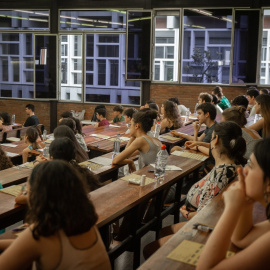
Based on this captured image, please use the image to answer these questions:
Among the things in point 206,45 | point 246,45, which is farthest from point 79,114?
point 246,45

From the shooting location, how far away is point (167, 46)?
1170cm

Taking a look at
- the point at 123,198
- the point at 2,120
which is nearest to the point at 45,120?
the point at 2,120

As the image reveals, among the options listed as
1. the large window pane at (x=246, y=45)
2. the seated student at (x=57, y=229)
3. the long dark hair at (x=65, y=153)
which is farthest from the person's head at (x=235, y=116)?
the large window pane at (x=246, y=45)

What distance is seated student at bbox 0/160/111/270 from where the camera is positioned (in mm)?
1841

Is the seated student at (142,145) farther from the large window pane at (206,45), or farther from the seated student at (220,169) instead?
the large window pane at (206,45)

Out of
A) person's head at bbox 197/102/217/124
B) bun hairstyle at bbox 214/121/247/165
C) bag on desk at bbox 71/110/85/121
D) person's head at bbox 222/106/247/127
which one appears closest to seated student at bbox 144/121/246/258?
bun hairstyle at bbox 214/121/247/165

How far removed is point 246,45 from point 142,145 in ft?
22.8

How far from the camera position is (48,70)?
12617 millimetres

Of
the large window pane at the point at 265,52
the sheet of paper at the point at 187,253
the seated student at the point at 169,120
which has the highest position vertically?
the large window pane at the point at 265,52

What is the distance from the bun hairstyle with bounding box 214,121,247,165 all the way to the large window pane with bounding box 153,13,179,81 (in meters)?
8.52

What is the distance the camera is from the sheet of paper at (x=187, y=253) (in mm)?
2137

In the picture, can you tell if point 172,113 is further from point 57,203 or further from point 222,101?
point 57,203

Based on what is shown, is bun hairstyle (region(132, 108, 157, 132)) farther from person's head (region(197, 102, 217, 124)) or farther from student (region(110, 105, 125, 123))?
student (region(110, 105, 125, 123))

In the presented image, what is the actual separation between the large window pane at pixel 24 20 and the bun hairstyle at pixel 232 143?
10.2m
